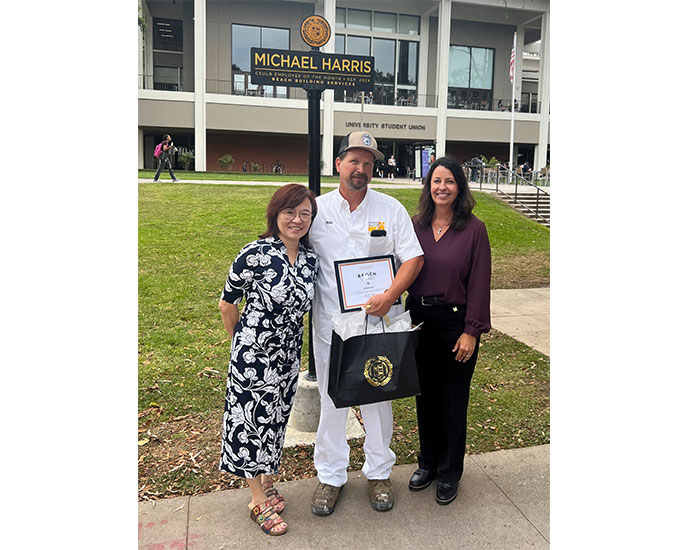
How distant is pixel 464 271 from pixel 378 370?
2.50 ft

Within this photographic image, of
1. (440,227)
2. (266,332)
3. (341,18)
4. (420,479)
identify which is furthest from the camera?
(341,18)

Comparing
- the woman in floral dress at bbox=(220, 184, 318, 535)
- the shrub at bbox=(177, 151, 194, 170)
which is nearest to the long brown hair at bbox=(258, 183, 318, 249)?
the woman in floral dress at bbox=(220, 184, 318, 535)

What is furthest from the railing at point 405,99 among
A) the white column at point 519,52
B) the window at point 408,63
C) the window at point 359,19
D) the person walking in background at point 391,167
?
the white column at point 519,52

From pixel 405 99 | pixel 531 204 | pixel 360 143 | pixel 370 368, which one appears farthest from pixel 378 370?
pixel 405 99

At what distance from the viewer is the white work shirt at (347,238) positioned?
331cm

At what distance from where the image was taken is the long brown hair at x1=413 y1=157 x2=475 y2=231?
3354mm

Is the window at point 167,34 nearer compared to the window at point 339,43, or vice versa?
the window at point 339,43

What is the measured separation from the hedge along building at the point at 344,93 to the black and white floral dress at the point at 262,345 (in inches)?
1112

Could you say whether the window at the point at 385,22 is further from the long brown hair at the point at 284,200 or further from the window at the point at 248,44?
the long brown hair at the point at 284,200

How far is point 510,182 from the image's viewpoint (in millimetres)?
22500

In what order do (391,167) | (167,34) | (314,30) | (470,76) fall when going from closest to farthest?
(314,30) → (391,167) → (167,34) → (470,76)

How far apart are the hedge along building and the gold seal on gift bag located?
1117 inches

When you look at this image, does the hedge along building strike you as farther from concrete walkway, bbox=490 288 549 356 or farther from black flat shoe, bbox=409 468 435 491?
black flat shoe, bbox=409 468 435 491

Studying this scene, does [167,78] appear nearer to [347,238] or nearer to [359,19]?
[359,19]
